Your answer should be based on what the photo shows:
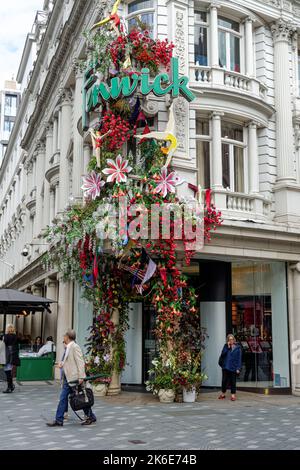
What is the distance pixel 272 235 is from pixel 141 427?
7816 millimetres

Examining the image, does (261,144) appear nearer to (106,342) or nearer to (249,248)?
(249,248)

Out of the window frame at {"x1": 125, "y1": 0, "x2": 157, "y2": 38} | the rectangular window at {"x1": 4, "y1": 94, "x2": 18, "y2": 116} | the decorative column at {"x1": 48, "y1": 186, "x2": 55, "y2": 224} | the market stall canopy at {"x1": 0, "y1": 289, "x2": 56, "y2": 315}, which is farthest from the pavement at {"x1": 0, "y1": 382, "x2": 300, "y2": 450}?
the rectangular window at {"x1": 4, "y1": 94, "x2": 18, "y2": 116}

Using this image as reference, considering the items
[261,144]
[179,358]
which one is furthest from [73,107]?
[179,358]

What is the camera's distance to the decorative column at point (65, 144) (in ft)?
72.3

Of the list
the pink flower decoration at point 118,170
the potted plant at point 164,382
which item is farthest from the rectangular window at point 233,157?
the potted plant at point 164,382

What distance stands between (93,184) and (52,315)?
37.5ft

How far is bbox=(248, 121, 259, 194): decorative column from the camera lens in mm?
17000

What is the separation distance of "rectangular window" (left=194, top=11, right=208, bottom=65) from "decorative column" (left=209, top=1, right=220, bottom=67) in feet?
0.82

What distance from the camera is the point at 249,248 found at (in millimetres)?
16016

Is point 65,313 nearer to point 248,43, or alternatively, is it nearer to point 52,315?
point 52,315

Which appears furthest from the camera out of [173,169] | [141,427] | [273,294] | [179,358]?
[273,294]

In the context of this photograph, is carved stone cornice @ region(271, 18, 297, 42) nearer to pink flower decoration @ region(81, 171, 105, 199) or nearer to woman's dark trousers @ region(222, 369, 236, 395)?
pink flower decoration @ region(81, 171, 105, 199)

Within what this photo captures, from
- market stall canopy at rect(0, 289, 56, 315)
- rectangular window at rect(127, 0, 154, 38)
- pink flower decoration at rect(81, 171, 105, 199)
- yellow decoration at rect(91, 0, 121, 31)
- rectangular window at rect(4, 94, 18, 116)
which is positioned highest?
rectangular window at rect(4, 94, 18, 116)

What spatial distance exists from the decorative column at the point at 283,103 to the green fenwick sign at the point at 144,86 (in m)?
3.61
